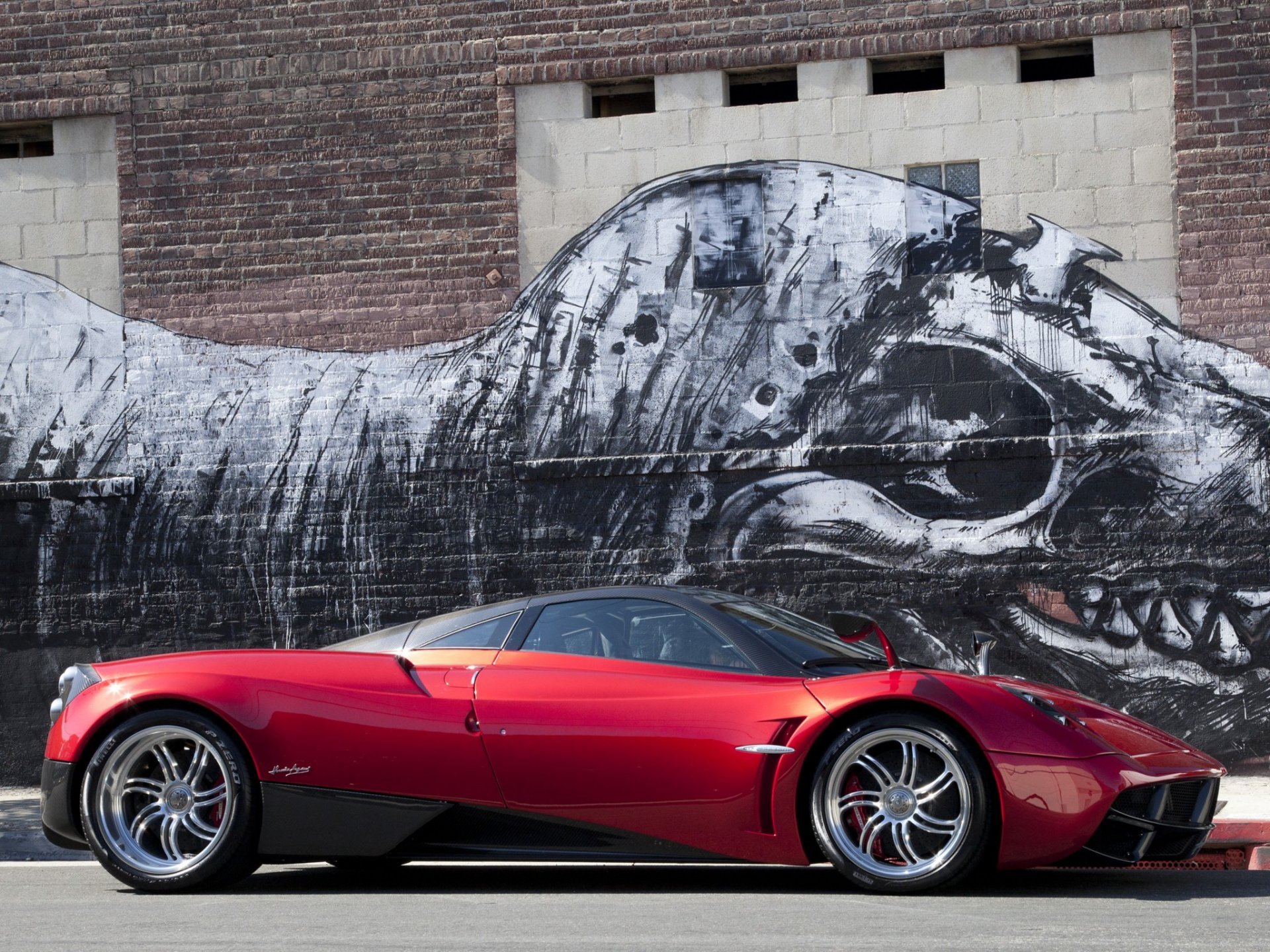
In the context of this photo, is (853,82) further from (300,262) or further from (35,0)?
(35,0)

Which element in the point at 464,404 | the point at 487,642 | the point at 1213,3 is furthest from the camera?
the point at 464,404

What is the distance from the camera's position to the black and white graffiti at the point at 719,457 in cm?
1063

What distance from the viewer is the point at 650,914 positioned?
17.5ft

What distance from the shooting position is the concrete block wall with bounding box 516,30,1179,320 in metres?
10.8

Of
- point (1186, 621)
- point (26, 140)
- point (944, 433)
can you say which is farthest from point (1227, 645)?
point (26, 140)

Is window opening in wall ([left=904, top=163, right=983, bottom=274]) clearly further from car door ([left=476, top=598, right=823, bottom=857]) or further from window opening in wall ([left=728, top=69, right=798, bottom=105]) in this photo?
car door ([left=476, top=598, right=823, bottom=857])

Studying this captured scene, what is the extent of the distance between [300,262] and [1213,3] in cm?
685

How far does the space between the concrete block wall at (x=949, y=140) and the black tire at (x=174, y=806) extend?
609 centimetres

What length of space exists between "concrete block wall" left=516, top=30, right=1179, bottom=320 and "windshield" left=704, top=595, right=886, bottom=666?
534 cm

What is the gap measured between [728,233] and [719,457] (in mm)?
1645

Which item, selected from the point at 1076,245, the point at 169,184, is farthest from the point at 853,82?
the point at 169,184

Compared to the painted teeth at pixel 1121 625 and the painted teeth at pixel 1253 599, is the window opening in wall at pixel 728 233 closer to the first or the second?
the painted teeth at pixel 1121 625

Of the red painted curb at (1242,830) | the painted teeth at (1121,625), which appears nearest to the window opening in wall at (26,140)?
the painted teeth at (1121,625)

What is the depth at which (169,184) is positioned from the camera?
A: 39.9 feet
